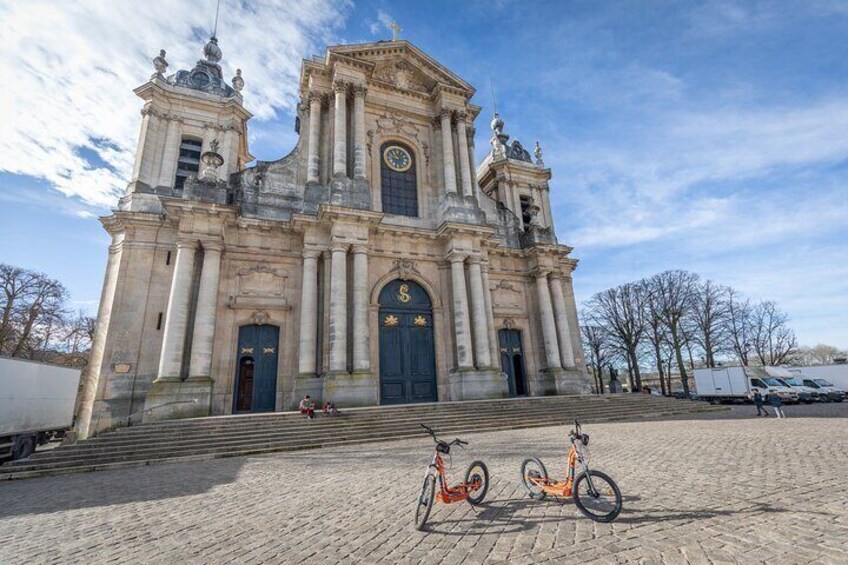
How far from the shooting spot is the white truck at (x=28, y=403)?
12.5 metres

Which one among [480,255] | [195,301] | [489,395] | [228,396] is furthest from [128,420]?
[480,255]

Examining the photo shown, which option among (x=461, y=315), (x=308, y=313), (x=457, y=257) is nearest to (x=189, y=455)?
(x=308, y=313)

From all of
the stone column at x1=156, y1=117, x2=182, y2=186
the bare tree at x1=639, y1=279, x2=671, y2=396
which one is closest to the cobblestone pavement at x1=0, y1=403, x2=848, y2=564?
the stone column at x1=156, y1=117, x2=182, y2=186

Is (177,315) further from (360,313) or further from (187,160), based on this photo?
(187,160)

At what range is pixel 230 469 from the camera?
8.34 metres

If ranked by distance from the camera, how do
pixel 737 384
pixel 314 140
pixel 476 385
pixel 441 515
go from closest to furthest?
A: pixel 441 515 < pixel 476 385 < pixel 314 140 < pixel 737 384

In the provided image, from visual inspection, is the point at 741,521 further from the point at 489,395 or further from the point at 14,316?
the point at 14,316

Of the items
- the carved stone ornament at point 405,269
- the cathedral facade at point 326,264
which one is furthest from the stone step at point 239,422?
the carved stone ornament at point 405,269

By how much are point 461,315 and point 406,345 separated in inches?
119

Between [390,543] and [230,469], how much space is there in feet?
20.0

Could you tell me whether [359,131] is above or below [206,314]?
above

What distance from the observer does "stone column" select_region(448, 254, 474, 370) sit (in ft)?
59.3

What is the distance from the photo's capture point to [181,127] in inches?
810

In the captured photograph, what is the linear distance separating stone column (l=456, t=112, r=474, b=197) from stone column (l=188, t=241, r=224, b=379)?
42.5ft
